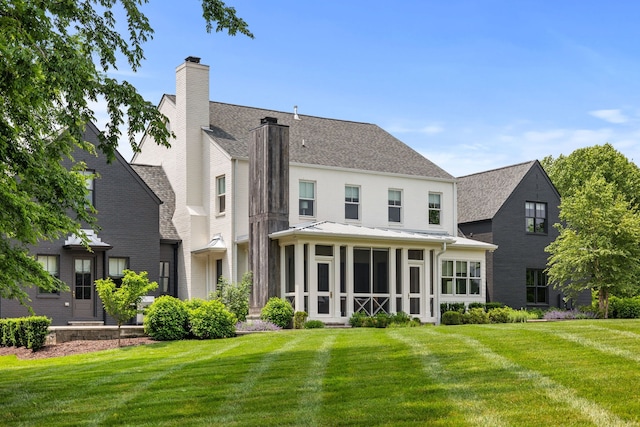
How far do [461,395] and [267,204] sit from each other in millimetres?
19805

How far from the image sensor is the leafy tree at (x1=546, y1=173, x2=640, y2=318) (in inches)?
1314

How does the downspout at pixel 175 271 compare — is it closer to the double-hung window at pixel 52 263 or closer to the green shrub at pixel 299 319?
the double-hung window at pixel 52 263

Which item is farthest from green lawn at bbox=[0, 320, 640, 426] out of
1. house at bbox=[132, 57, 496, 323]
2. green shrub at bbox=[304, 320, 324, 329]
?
house at bbox=[132, 57, 496, 323]

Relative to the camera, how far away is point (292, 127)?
3603 cm

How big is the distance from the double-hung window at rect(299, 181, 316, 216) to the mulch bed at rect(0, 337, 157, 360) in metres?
10.7

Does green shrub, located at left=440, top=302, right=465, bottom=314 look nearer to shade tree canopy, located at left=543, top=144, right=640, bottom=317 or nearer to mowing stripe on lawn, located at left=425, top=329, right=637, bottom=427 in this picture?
shade tree canopy, located at left=543, top=144, right=640, bottom=317

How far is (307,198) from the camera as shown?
32562mm

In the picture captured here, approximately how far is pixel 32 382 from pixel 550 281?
28.2 m

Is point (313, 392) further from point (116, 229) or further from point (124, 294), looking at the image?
point (116, 229)

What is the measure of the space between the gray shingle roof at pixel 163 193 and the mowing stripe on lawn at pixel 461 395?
21622mm

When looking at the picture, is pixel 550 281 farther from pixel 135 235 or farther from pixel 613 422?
pixel 613 422

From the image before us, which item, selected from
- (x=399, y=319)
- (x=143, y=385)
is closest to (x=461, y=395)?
(x=143, y=385)

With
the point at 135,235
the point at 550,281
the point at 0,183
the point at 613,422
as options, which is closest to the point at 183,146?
the point at 135,235

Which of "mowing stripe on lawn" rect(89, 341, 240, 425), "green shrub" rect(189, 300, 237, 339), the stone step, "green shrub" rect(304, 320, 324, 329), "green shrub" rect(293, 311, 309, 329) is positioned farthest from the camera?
the stone step
